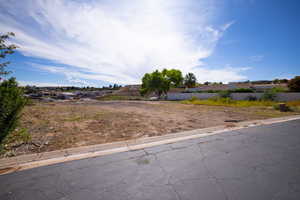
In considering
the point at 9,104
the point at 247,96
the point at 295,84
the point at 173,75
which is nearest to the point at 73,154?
the point at 9,104

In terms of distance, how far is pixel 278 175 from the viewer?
206cm

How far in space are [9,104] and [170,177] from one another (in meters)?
2.92

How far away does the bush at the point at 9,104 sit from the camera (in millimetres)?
1936

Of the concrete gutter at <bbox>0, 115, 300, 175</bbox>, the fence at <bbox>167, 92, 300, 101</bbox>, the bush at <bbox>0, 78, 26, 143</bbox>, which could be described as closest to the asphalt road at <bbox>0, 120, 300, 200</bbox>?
the concrete gutter at <bbox>0, 115, 300, 175</bbox>

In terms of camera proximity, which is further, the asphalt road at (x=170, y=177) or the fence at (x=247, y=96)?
the fence at (x=247, y=96)

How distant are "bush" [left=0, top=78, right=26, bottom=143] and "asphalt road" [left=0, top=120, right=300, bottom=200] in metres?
0.81

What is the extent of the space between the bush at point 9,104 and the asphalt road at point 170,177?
81cm

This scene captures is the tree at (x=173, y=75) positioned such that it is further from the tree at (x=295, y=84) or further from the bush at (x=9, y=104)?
the bush at (x=9, y=104)

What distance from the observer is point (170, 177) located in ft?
6.68

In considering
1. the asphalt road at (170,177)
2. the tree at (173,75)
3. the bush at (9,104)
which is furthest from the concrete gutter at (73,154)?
the tree at (173,75)

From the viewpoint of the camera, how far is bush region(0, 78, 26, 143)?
76.2 inches

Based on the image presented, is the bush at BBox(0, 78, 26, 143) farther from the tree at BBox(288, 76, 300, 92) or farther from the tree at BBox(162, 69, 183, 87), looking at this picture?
the tree at BBox(162, 69, 183, 87)

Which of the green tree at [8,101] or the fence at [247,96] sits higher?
the green tree at [8,101]

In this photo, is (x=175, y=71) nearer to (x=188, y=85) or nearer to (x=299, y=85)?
(x=188, y=85)
